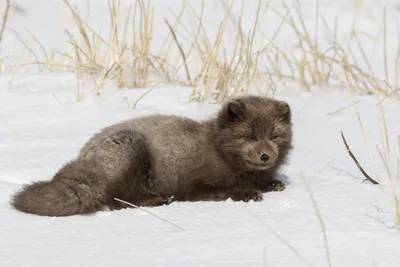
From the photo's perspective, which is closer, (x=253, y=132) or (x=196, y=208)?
(x=196, y=208)

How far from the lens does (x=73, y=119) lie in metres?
6.07

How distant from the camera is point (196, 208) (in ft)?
13.5

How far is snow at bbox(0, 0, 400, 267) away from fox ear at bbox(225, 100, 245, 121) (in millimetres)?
563

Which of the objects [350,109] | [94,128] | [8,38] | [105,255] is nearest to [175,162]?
[94,128]

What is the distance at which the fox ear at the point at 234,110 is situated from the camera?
4.70m

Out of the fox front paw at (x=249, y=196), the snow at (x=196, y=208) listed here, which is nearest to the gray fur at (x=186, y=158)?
the fox front paw at (x=249, y=196)

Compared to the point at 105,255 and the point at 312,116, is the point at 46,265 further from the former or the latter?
the point at 312,116

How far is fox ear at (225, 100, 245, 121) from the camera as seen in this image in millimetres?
4695

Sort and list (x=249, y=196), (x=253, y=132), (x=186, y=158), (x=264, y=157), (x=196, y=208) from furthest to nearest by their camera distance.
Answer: (x=186, y=158) < (x=253, y=132) < (x=264, y=157) < (x=249, y=196) < (x=196, y=208)

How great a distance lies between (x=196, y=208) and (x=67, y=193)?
2.48 ft

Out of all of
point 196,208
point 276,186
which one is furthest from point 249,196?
point 196,208

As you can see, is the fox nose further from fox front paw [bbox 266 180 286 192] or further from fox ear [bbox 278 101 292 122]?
fox ear [bbox 278 101 292 122]

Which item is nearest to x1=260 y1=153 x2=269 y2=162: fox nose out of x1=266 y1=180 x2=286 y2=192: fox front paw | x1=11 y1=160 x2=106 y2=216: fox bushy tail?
x1=266 y1=180 x2=286 y2=192: fox front paw

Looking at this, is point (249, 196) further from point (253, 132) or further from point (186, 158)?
point (186, 158)
